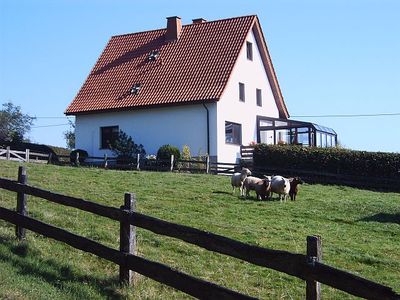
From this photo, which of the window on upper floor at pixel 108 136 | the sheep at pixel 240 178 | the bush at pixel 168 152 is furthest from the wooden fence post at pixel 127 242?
the window on upper floor at pixel 108 136

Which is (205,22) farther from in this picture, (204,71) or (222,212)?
(222,212)

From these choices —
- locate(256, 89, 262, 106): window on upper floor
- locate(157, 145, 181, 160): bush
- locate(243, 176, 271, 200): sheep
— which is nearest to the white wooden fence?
locate(157, 145, 181, 160): bush

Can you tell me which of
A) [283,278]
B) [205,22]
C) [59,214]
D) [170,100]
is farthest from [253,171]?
[283,278]

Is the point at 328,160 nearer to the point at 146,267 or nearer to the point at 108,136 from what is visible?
the point at 108,136

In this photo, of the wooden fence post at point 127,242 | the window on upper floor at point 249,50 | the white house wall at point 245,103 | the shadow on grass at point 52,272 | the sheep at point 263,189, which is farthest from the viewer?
the window on upper floor at point 249,50

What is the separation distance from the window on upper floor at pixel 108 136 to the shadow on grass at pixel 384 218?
24.5 meters

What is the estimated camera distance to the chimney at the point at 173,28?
42.3 meters

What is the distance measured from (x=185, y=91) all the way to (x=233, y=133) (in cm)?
402

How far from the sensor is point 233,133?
38094 millimetres

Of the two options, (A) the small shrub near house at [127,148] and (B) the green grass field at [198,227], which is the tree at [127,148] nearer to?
(A) the small shrub near house at [127,148]

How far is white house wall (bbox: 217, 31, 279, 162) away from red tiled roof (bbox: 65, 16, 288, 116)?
909mm

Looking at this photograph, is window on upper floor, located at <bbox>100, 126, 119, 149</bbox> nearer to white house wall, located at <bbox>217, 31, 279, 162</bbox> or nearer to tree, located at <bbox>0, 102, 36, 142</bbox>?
white house wall, located at <bbox>217, 31, 279, 162</bbox>

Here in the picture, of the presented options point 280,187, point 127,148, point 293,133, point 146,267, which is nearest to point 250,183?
point 280,187

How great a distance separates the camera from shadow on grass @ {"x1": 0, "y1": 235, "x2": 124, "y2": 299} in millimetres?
8007
